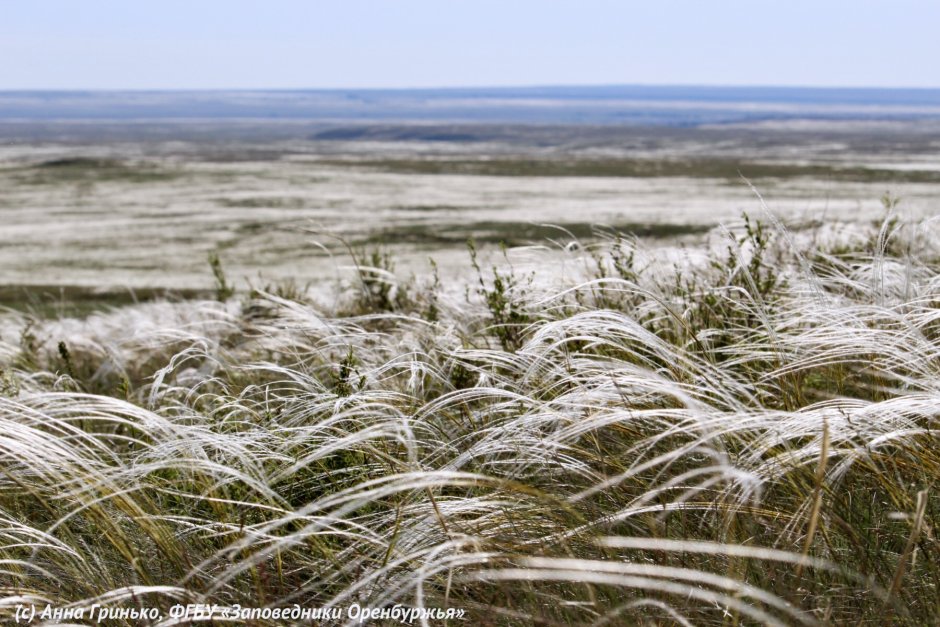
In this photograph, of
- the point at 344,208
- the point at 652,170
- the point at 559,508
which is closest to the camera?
the point at 559,508

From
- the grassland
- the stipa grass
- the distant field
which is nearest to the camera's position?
the stipa grass

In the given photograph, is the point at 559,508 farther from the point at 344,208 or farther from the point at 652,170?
the point at 652,170

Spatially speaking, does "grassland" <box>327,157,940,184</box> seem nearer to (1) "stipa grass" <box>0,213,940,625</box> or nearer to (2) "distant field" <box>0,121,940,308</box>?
(2) "distant field" <box>0,121,940,308</box>

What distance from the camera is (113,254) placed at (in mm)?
23016

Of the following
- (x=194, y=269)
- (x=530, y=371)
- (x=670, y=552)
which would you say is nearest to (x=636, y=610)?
(x=670, y=552)

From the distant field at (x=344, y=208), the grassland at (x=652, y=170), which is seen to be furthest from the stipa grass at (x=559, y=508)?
the grassland at (x=652, y=170)

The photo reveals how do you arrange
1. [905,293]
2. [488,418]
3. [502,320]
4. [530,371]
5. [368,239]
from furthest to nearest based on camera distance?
[368,239]
[502,320]
[905,293]
[488,418]
[530,371]

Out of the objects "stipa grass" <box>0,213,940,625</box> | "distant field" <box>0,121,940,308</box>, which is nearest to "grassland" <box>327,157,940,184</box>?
"distant field" <box>0,121,940,308</box>

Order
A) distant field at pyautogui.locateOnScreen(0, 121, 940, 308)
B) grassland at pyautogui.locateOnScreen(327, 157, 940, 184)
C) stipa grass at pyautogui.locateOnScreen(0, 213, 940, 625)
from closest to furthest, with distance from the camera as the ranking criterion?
stipa grass at pyautogui.locateOnScreen(0, 213, 940, 625) < distant field at pyautogui.locateOnScreen(0, 121, 940, 308) < grassland at pyautogui.locateOnScreen(327, 157, 940, 184)

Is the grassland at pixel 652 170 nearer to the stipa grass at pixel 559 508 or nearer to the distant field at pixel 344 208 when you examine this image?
the distant field at pixel 344 208

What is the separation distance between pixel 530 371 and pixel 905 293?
161 centimetres

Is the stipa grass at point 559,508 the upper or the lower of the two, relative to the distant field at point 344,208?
upper

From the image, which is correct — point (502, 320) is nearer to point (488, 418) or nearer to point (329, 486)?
point (488, 418)

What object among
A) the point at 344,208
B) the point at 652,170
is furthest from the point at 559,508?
the point at 652,170
